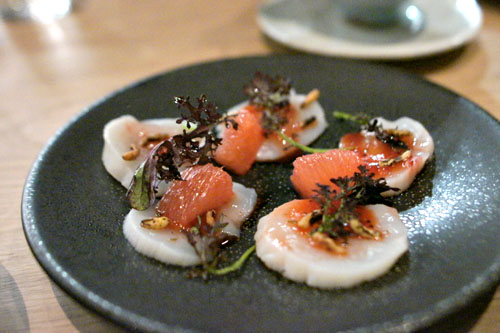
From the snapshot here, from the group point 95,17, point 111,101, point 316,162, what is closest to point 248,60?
point 111,101

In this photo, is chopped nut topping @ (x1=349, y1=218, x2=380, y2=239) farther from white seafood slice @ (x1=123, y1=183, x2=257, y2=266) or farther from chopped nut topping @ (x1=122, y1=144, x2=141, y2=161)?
chopped nut topping @ (x1=122, y1=144, x2=141, y2=161)

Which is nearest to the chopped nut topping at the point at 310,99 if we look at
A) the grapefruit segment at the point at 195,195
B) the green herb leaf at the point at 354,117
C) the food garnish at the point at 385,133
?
the green herb leaf at the point at 354,117

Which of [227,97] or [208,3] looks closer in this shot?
[227,97]

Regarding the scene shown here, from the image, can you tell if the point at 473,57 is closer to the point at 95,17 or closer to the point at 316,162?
the point at 316,162

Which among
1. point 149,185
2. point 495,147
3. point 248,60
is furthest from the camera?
point 248,60

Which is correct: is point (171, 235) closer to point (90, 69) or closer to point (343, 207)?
point (343, 207)

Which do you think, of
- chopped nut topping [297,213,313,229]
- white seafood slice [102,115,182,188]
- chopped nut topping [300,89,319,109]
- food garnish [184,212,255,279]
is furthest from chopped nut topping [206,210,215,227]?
chopped nut topping [300,89,319,109]

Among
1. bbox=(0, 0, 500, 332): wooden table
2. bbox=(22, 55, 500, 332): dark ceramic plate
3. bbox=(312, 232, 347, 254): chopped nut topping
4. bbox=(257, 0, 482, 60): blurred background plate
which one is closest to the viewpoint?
bbox=(22, 55, 500, 332): dark ceramic plate
